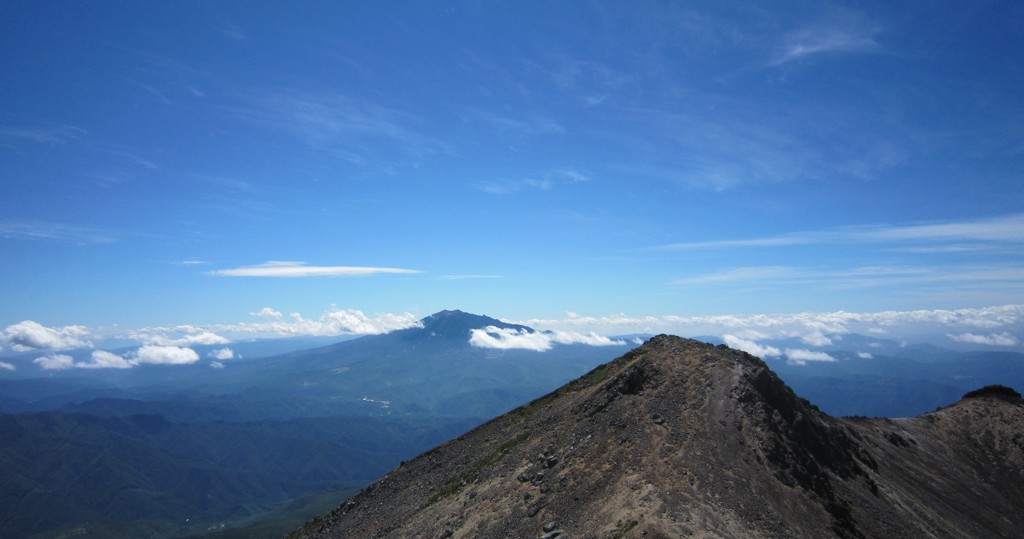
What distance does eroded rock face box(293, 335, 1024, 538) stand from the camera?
37219 millimetres

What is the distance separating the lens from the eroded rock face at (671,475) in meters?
37.2

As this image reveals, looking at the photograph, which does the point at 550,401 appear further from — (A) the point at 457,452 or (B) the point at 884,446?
(B) the point at 884,446

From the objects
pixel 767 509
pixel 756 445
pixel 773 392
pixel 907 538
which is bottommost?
pixel 907 538

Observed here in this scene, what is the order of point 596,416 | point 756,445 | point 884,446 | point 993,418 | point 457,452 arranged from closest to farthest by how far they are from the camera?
point 756,445 → point 596,416 → point 457,452 → point 884,446 → point 993,418

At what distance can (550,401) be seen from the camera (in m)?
70.4

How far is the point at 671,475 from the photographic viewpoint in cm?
3912

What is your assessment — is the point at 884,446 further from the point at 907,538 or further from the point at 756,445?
the point at 756,445

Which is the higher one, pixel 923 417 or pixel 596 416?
pixel 596 416

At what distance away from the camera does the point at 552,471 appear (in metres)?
45.1

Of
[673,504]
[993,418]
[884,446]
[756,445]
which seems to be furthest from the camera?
[993,418]

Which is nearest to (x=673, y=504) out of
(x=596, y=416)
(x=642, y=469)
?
(x=642, y=469)

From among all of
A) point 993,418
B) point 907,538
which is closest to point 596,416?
point 907,538

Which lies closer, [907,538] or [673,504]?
[673,504]

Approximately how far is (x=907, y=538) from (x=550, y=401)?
39648 mm
